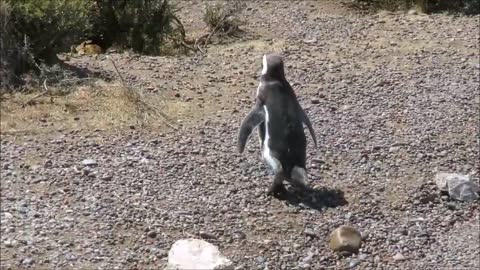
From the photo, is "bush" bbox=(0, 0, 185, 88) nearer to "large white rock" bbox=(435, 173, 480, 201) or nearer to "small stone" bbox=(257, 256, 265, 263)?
"small stone" bbox=(257, 256, 265, 263)

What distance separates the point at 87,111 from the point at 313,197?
6.41 ft

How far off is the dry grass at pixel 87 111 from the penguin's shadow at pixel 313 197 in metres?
1.29

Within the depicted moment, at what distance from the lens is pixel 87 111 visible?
7691 mm

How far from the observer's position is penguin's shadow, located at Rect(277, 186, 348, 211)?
22.0 ft

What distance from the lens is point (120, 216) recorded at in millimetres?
6191

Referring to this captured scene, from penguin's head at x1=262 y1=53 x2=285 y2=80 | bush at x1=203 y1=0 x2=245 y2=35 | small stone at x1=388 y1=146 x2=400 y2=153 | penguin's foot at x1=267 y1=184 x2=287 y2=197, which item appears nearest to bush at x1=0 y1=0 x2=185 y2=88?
bush at x1=203 y1=0 x2=245 y2=35

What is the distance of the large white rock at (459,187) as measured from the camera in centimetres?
706

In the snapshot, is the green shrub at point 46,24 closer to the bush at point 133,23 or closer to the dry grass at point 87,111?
the dry grass at point 87,111

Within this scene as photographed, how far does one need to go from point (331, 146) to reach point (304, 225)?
50.7 inches

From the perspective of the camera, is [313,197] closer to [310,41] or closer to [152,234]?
[152,234]

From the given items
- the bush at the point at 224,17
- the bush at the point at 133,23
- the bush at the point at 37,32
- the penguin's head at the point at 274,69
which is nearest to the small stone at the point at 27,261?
the penguin's head at the point at 274,69

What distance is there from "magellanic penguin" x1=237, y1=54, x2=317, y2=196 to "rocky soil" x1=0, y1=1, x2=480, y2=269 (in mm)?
206

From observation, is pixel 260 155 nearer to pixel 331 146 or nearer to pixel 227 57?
pixel 331 146

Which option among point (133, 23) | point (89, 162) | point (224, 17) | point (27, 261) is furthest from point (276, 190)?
point (224, 17)
